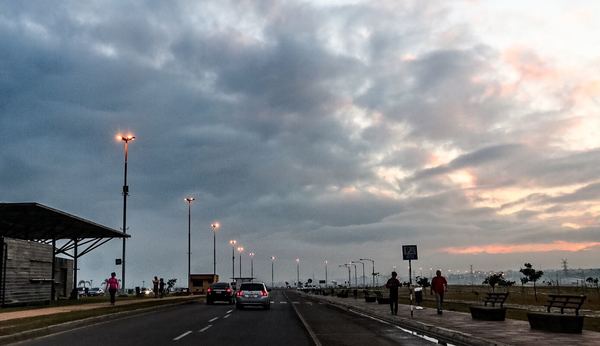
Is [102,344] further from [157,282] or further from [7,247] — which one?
[157,282]

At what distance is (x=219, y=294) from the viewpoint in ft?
137

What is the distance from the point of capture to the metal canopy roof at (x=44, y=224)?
31.0 m

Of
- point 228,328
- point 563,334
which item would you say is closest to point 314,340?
point 228,328

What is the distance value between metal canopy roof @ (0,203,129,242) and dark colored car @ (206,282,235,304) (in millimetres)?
8384

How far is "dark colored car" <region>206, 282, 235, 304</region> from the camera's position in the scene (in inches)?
1639

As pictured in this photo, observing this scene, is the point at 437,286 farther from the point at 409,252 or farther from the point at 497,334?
the point at 497,334

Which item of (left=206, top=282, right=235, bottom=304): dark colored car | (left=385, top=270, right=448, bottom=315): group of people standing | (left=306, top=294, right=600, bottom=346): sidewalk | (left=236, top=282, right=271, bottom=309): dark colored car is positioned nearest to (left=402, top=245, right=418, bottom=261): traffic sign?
(left=385, top=270, right=448, bottom=315): group of people standing

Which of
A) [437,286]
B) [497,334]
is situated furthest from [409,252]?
[497,334]

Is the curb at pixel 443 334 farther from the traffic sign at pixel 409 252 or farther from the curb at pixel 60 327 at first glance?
the curb at pixel 60 327

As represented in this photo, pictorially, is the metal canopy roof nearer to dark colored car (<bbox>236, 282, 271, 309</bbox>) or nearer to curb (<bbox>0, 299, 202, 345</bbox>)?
curb (<bbox>0, 299, 202, 345</bbox>)

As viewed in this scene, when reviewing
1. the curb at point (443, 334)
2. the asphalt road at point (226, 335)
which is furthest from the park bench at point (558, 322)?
the asphalt road at point (226, 335)

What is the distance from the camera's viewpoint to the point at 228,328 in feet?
62.3

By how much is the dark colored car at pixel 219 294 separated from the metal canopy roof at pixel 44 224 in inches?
330

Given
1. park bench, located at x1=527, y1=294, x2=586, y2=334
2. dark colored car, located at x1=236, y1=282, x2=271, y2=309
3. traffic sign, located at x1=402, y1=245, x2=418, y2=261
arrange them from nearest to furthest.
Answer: park bench, located at x1=527, y1=294, x2=586, y2=334
traffic sign, located at x1=402, y1=245, x2=418, y2=261
dark colored car, located at x1=236, y1=282, x2=271, y2=309
